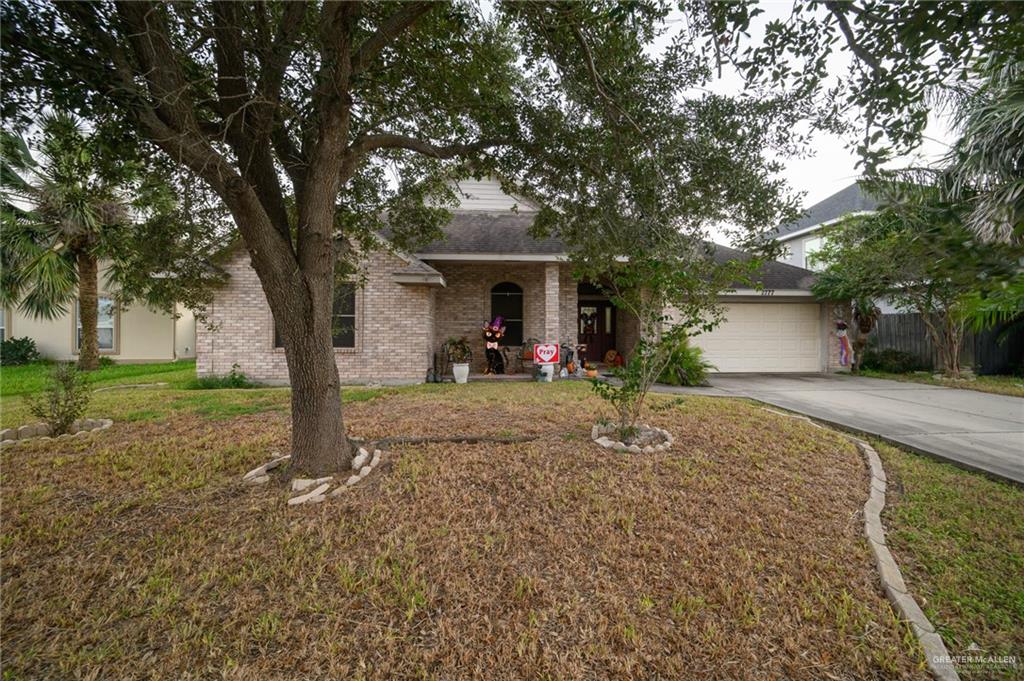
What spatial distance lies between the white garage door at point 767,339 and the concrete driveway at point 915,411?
1.41 m

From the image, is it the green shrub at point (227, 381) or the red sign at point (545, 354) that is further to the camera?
the red sign at point (545, 354)

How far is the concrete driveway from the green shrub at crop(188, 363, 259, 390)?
31.6 feet

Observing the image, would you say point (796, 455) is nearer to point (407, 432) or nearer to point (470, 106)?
point (407, 432)

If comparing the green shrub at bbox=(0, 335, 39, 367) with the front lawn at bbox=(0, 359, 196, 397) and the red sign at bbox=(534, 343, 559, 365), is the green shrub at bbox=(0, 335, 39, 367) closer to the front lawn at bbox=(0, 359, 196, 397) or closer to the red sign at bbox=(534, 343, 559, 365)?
the front lawn at bbox=(0, 359, 196, 397)

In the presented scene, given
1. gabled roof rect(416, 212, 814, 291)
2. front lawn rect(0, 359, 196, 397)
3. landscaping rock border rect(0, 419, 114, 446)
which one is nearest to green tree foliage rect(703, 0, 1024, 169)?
gabled roof rect(416, 212, 814, 291)

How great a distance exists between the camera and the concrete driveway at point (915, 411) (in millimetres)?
5086

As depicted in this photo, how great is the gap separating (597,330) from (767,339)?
17.1ft

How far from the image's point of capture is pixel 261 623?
7.52ft

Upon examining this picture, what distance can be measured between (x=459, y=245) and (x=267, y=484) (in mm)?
8714

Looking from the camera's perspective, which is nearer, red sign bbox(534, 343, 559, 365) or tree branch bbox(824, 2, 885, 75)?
tree branch bbox(824, 2, 885, 75)

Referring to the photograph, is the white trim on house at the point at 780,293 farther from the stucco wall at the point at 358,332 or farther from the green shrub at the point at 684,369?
the stucco wall at the point at 358,332

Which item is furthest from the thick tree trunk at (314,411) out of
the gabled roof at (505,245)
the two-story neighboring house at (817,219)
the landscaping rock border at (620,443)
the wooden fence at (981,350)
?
the two-story neighboring house at (817,219)

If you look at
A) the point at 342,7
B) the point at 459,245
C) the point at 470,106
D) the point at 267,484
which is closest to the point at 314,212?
the point at 342,7

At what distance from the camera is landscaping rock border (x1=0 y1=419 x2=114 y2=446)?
5.40 metres
